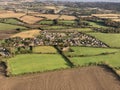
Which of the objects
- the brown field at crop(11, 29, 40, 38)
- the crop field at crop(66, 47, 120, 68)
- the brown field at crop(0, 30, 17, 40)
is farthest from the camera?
the brown field at crop(11, 29, 40, 38)

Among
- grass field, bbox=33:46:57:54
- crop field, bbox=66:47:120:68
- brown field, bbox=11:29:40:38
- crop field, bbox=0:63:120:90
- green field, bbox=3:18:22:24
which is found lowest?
green field, bbox=3:18:22:24

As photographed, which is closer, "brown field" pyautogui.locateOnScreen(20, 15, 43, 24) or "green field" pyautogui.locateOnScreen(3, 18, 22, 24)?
"green field" pyautogui.locateOnScreen(3, 18, 22, 24)

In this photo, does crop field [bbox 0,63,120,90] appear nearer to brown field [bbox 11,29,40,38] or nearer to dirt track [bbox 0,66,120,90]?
dirt track [bbox 0,66,120,90]

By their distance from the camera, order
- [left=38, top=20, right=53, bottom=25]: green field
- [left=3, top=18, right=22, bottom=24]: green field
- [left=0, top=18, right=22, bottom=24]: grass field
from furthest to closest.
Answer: [left=3, top=18, right=22, bottom=24]: green field → [left=0, top=18, right=22, bottom=24]: grass field → [left=38, top=20, right=53, bottom=25]: green field

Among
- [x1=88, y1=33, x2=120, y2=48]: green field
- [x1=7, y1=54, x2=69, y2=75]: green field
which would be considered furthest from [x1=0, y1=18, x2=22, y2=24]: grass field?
[x1=7, y1=54, x2=69, y2=75]: green field

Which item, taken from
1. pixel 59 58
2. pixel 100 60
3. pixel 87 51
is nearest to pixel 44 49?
pixel 59 58

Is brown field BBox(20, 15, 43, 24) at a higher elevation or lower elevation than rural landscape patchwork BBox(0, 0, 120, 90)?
lower

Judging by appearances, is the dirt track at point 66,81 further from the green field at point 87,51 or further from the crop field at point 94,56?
the green field at point 87,51

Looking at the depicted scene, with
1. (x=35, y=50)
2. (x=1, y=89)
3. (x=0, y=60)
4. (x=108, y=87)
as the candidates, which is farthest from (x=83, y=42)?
(x=1, y=89)
